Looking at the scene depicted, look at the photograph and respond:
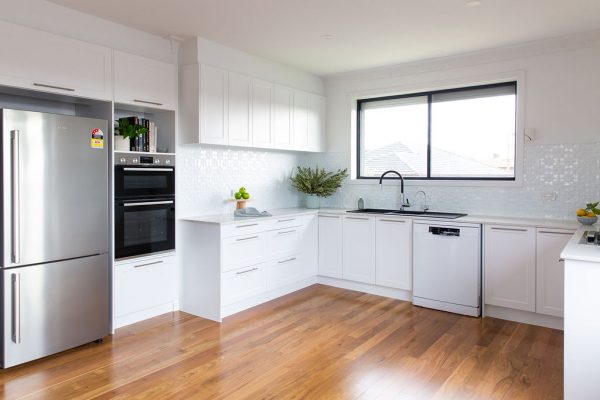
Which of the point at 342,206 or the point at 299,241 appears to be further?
the point at 342,206

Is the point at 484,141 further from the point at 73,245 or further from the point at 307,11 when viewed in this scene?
the point at 73,245

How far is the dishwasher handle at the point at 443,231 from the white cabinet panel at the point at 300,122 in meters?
1.90

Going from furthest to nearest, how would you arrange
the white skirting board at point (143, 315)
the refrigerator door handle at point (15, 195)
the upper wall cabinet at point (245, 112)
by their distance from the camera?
the upper wall cabinet at point (245, 112) < the white skirting board at point (143, 315) < the refrigerator door handle at point (15, 195)

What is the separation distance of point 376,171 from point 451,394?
3.31 meters

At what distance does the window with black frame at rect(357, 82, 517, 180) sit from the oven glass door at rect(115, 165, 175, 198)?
8.47 ft

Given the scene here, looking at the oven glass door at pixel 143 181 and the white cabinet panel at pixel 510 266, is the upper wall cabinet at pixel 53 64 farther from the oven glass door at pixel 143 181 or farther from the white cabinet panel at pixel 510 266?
the white cabinet panel at pixel 510 266

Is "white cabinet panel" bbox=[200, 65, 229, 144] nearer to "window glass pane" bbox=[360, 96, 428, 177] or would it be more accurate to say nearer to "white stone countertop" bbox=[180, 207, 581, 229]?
"white stone countertop" bbox=[180, 207, 581, 229]

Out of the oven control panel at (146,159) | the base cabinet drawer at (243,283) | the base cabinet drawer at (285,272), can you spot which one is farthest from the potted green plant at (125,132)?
the base cabinet drawer at (285,272)

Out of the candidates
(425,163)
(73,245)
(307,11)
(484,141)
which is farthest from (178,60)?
(484,141)

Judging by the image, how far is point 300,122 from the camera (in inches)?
211

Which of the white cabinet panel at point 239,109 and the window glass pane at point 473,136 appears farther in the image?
the window glass pane at point 473,136

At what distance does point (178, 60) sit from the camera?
4.26 m

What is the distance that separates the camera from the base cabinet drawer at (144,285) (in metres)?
3.75

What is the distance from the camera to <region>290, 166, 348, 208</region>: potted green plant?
5.43m
